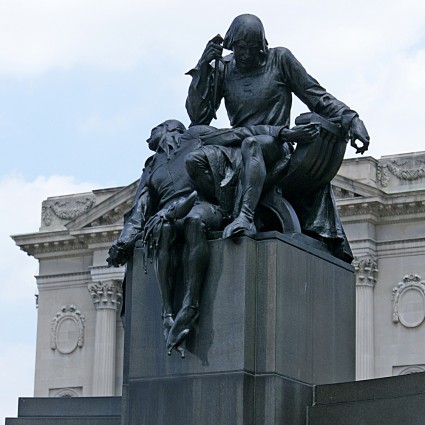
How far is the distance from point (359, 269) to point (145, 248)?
48.2 meters

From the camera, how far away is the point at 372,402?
1009 centimetres

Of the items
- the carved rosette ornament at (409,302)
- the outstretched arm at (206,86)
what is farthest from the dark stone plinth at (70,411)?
the carved rosette ornament at (409,302)

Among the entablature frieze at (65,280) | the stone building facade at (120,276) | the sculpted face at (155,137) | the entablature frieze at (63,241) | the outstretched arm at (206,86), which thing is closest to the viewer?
the outstretched arm at (206,86)

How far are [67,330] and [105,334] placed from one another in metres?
2.96

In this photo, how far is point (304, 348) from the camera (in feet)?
35.2

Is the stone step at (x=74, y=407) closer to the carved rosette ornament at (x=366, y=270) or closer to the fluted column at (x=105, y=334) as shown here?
the carved rosette ornament at (x=366, y=270)

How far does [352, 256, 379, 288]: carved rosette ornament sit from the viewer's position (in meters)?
58.8

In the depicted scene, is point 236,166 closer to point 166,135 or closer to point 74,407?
point 166,135

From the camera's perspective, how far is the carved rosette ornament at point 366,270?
5884 cm

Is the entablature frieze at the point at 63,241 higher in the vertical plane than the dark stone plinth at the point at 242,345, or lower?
higher

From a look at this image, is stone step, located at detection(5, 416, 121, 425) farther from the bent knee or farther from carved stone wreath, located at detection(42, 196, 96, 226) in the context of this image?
carved stone wreath, located at detection(42, 196, 96, 226)

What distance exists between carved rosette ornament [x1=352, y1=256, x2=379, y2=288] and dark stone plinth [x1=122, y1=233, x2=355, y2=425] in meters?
47.9

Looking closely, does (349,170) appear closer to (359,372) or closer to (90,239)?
(359,372)

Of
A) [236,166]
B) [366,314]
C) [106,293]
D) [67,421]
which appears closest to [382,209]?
[366,314]
